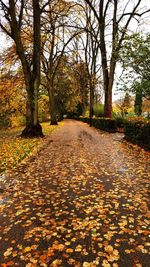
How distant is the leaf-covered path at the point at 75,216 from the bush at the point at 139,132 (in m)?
3.86

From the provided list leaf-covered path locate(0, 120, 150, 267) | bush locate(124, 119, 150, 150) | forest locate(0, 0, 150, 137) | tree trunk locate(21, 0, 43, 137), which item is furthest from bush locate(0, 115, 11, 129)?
leaf-covered path locate(0, 120, 150, 267)

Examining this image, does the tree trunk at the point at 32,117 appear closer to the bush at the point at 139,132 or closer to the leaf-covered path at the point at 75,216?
the bush at the point at 139,132

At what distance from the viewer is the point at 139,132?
548 inches

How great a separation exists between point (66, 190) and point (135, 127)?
890cm

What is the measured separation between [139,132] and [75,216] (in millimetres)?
9589

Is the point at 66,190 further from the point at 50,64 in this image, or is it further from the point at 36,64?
the point at 50,64

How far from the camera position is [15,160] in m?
10.3

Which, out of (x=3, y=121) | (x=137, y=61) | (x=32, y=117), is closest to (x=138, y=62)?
(x=137, y=61)

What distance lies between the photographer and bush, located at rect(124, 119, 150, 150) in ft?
42.0

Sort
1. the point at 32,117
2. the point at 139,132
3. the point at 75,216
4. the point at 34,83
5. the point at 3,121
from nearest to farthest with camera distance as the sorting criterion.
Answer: the point at 75,216
the point at 139,132
the point at 34,83
the point at 32,117
the point at 3,121

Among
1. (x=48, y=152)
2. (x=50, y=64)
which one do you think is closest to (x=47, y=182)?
(x=48, y=152)

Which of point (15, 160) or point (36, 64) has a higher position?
point (36, 64)

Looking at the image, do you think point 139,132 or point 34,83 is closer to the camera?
point 139,132

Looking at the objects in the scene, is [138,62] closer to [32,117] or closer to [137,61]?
[137,61]
